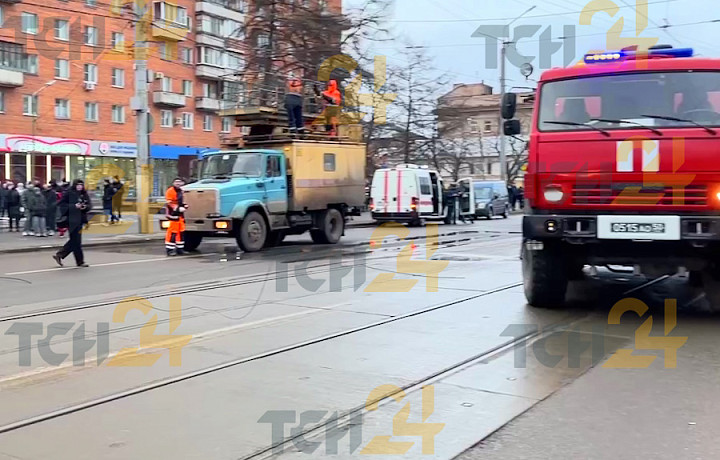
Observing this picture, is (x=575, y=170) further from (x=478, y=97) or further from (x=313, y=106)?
(x=478, y=97)

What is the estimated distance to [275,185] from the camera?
1759 centimetres

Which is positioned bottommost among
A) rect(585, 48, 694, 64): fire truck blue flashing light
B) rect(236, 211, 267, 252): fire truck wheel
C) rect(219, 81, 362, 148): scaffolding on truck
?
rect(236, 211, 267, 252): fire truck wheel

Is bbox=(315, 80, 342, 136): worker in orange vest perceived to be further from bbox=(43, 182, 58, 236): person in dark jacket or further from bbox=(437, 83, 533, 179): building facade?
bbox=(43, 182, 58, 236): person in dark jacket

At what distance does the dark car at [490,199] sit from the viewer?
3597cm

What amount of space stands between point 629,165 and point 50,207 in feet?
59.8

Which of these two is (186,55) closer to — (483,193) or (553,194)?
(483,193)

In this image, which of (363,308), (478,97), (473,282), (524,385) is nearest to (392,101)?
(473,282)

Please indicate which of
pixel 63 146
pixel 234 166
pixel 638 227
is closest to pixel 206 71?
pixel 63 146

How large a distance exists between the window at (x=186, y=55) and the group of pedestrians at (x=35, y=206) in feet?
98.4

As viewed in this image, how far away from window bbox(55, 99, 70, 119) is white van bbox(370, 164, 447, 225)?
22732mm

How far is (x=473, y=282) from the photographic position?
11.1 m

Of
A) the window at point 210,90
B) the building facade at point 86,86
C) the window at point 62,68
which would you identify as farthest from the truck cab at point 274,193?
the window at point 210,90

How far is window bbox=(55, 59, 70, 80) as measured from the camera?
41750mm

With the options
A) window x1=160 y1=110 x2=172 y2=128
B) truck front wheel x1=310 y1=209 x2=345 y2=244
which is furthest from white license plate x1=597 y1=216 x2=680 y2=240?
window x1=160 y1=110 x2=172 y2=128
